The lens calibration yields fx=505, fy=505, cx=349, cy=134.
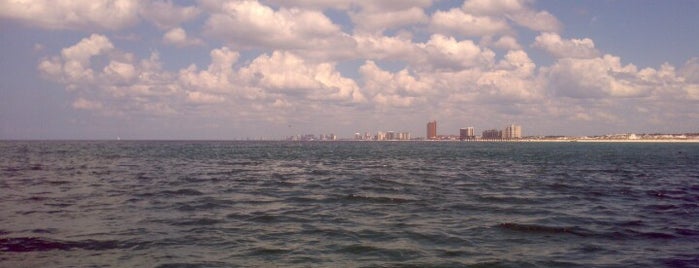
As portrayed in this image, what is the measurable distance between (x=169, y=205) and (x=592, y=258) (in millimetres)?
20793

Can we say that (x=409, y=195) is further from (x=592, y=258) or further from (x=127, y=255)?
(x=127, y=255)

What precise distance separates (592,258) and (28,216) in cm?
2346

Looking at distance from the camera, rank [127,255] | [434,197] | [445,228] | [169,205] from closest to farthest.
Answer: [127,255]
[445,228]
[169,205]
[434,197]

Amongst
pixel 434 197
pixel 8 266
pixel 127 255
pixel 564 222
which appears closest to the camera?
pixel 8 266

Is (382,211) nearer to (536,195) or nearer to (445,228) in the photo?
(445,228)

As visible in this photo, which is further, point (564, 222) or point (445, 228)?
point (564, 222)

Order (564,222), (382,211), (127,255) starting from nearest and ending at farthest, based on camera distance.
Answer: (127,255) < (564,222) < (382,211)

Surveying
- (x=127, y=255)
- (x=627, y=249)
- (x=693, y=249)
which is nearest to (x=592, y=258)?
(x=627, y=249)

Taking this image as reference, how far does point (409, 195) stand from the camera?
32.6 metres

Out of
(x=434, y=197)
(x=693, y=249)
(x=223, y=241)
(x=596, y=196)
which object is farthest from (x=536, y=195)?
(x=223, y=241)

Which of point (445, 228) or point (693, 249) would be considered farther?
point (445, 228)

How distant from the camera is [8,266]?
46.5 ft

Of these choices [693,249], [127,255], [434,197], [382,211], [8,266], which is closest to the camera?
[8,266]

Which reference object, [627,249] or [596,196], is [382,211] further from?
[596,196]
